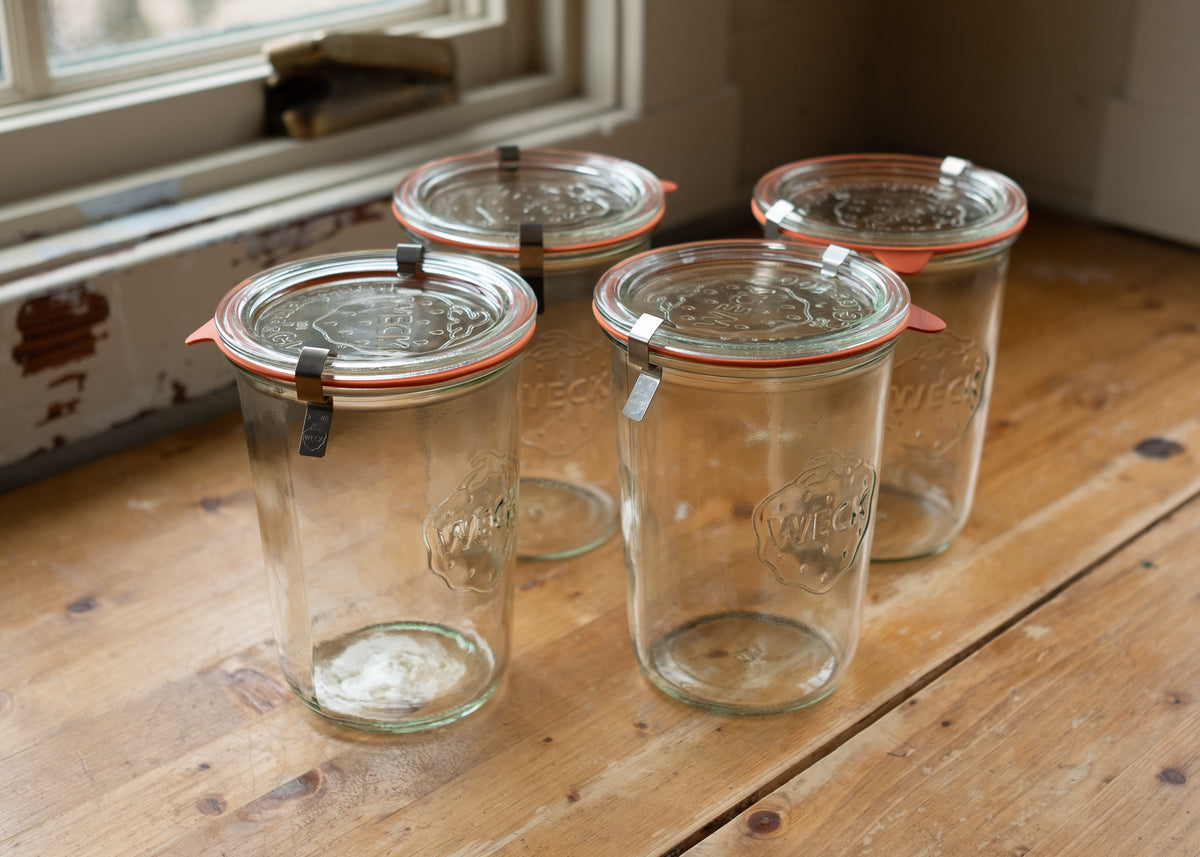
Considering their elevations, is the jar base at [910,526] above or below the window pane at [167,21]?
below

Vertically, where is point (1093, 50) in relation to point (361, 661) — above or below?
above

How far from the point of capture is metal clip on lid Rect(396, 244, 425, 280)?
2.45 feet

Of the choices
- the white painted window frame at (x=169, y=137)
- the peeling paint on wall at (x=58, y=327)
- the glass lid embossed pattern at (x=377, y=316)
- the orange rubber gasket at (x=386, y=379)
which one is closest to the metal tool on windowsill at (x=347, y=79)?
the white painted window frame at (x=169, y=137)

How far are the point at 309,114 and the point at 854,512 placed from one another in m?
0.67

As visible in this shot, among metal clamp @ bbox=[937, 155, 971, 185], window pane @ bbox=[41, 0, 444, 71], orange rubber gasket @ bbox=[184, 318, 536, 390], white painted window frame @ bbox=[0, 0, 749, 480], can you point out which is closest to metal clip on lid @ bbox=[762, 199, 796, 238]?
metal clamp @ bbox=[937, 155, 971, 185]

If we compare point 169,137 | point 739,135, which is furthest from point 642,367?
point 739,135

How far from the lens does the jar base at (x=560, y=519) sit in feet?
2.99

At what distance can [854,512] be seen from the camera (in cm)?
73

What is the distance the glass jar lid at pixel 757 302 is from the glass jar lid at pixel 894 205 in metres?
0.06

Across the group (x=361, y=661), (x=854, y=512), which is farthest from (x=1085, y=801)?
(x=361, y=661)

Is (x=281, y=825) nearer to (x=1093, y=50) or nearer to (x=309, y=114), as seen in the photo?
(x=309, y=114)

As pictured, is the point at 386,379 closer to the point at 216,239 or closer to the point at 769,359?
the point at 769,359

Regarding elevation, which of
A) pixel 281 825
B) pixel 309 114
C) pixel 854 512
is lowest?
pixel 281 825

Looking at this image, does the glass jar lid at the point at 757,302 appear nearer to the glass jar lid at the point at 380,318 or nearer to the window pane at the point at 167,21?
the glass jar lid at the point at 380,318
